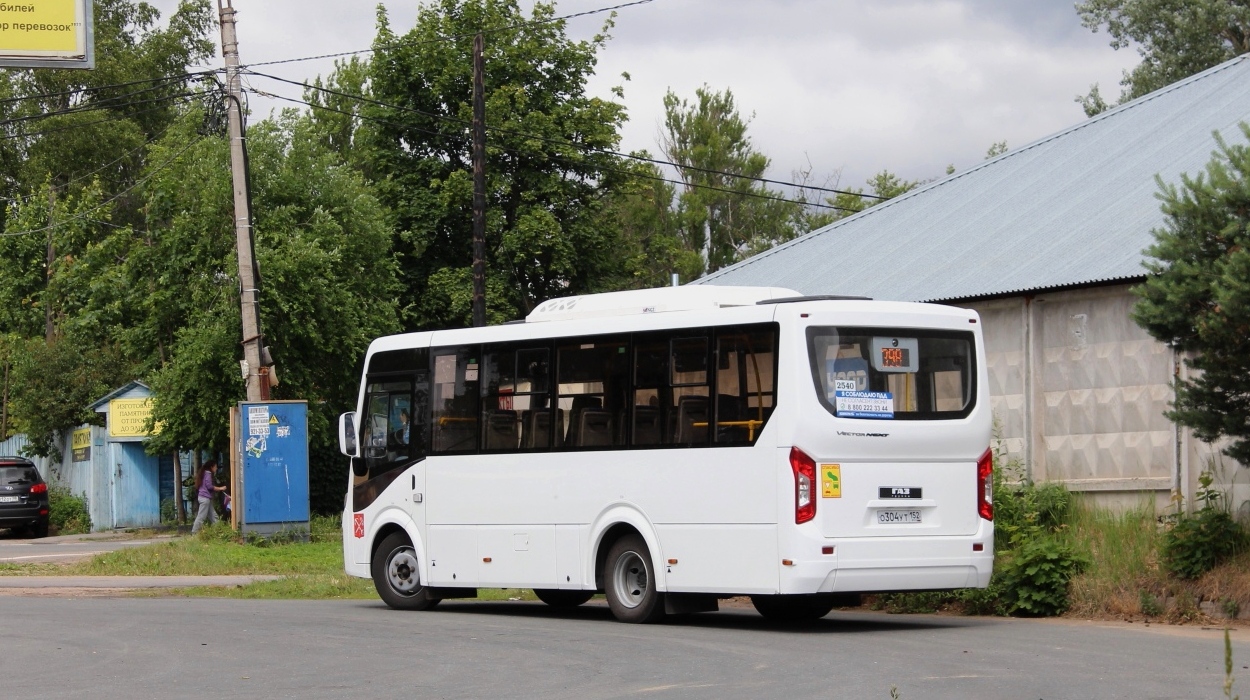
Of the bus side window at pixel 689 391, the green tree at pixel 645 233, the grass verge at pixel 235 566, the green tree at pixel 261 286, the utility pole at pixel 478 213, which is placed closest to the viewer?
the bus side window at pixel 689 391

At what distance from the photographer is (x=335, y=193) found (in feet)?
123

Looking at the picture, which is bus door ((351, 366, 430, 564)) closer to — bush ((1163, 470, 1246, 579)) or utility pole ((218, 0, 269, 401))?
bush ((1163, 470, 1246, 579))

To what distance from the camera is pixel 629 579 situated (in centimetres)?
1534

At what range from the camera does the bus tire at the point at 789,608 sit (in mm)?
15352

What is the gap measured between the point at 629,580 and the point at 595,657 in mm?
3440

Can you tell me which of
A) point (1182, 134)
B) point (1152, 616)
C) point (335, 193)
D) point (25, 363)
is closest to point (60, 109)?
point (25, 363)

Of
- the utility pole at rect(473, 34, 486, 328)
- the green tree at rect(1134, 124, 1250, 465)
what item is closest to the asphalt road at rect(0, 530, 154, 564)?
the utility pole at rect(473, 34, 486, 328)

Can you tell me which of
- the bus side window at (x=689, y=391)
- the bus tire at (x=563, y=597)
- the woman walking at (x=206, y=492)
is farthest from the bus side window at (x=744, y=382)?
the woman walking at (x=206, y=492)

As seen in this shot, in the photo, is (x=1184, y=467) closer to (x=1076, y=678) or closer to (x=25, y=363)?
(x=1076, y=678)

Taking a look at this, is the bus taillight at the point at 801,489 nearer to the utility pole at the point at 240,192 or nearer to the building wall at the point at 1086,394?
the building wall at the point at 1086,394

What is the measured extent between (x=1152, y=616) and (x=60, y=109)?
51022 millimetres

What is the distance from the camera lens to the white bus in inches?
539

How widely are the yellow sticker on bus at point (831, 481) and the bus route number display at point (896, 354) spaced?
0.99 meters

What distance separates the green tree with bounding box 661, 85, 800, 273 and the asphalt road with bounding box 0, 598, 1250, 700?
50798mm
